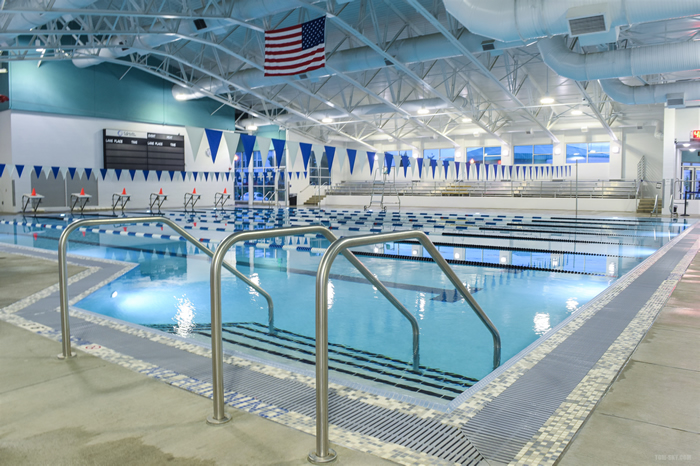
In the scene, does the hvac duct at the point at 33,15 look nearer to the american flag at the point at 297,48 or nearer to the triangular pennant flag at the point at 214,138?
the triangular pennant flag at the point at 214,138

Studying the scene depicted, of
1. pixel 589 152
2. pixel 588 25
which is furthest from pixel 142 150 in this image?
pixel 589 152

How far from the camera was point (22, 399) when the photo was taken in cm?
192

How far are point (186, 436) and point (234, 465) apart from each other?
0.27 metres

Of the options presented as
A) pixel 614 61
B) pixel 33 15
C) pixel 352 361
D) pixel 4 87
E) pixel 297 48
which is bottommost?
pixel 352 361

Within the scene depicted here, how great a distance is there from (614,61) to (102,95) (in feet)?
57.1

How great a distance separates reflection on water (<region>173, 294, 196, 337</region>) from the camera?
3.47 meters

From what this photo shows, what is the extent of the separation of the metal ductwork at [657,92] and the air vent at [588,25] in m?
7.84

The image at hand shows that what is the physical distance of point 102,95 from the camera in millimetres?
18891

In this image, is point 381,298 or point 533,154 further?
point 533,154

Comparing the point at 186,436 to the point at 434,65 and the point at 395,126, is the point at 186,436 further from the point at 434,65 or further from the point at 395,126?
the point at 395,126

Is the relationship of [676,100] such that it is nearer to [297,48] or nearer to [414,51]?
[414,51]

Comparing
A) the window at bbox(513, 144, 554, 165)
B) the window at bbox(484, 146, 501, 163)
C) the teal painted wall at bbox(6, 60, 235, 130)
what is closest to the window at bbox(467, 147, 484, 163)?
the window at bbox(484, 146, 501, 163)

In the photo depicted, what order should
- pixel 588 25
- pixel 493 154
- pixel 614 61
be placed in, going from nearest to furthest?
1. pixel 588 25
2. pixel 614 61
3. pixel 493 154

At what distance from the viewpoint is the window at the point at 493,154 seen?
27.8 metres
